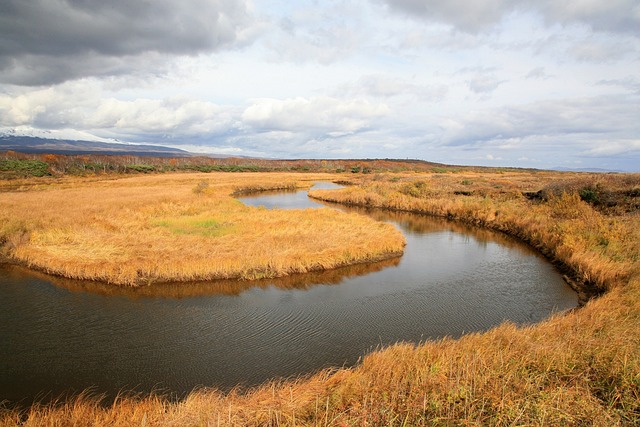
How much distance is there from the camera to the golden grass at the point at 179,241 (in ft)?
53.8

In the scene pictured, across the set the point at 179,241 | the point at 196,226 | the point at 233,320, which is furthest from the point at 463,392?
the point at 196,226

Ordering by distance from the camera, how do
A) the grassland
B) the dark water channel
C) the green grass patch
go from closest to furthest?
the grassland < the dark water channel < the green grass patch

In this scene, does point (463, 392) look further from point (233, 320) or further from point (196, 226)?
point (196, 226)

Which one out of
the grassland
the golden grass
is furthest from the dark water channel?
the grassland

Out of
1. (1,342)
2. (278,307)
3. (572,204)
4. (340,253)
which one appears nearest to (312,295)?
(278,307)

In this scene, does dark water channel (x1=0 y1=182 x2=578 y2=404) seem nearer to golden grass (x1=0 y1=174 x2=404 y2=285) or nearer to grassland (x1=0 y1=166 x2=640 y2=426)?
golden grass (x1=0 y1=174 x2=404 y2=285)

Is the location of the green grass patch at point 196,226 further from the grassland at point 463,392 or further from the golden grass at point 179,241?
the grassland at point 463,392

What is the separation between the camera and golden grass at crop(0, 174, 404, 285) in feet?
53.8

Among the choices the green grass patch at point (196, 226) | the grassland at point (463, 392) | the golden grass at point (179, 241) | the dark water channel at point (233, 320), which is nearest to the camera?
the grassland at point (463, 392)

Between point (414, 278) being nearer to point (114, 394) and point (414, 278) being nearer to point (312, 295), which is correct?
point (312, 295)

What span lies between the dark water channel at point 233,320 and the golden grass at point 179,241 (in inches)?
30.7

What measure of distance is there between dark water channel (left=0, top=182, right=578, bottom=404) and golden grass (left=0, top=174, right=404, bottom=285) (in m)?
0.78

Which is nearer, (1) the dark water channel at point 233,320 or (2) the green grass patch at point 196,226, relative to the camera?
(1) the dark water channel at point 233,320

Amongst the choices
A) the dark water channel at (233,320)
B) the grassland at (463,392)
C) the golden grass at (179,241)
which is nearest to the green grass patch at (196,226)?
the golden grass at (179,241)
